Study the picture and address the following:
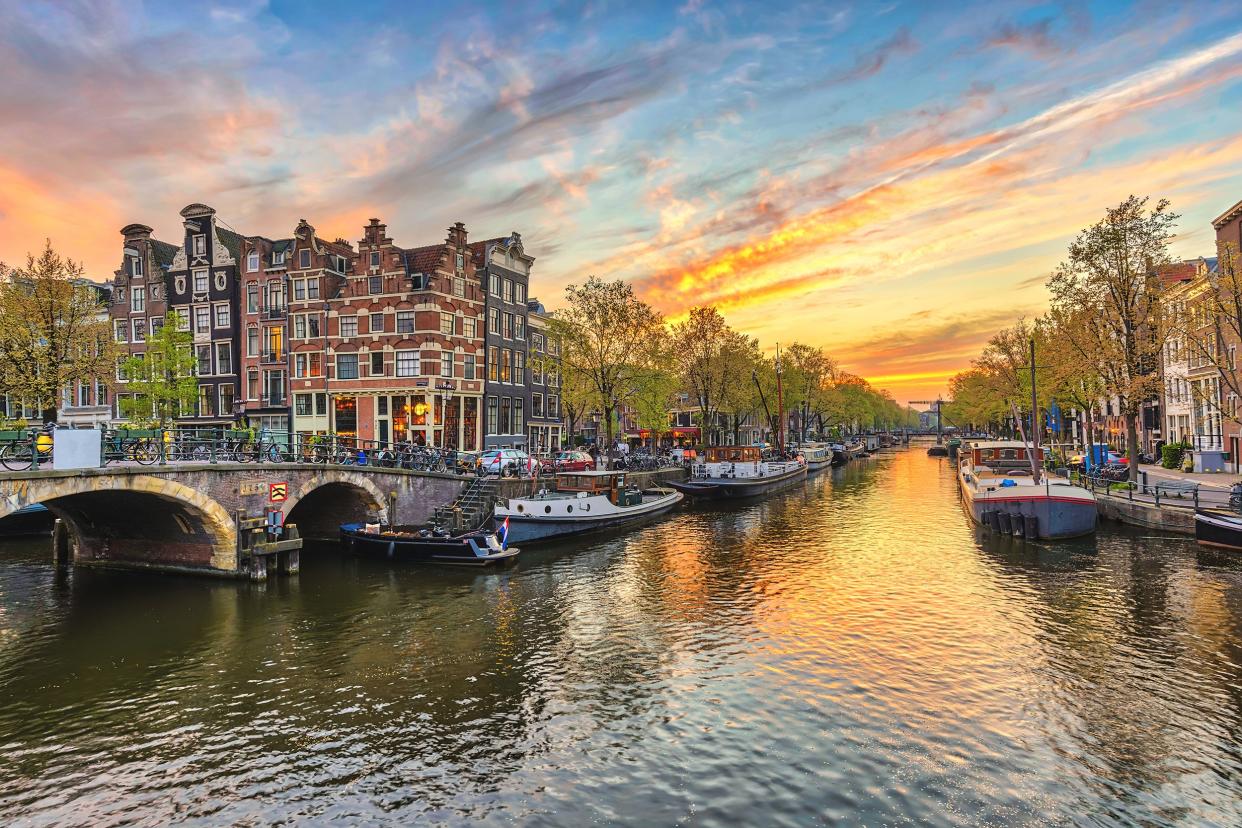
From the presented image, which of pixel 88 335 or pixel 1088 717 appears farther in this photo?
pixel 88 335

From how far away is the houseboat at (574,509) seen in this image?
3425 centimetres

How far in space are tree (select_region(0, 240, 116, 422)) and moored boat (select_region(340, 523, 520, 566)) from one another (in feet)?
67.6

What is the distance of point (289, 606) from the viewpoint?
23.2m

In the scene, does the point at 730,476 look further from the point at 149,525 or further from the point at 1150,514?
the point at 149,525

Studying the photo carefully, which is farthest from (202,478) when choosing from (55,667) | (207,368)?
(207,368)

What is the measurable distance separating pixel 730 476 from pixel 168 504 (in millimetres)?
40988

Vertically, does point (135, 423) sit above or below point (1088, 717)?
above

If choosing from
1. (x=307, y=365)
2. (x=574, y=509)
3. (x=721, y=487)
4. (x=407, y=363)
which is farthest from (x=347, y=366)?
(x=721, y=487)

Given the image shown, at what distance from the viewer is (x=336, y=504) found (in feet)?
118

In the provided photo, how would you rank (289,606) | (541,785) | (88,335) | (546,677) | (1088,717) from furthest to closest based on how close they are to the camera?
(88,335) → (289,606) → (546,677) → (1088,717) → (541,785)

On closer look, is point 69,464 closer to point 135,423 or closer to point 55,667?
point 55,667

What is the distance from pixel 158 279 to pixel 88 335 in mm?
27161

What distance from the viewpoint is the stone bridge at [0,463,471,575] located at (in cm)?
2212

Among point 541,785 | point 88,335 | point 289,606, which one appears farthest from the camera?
point 88,335
